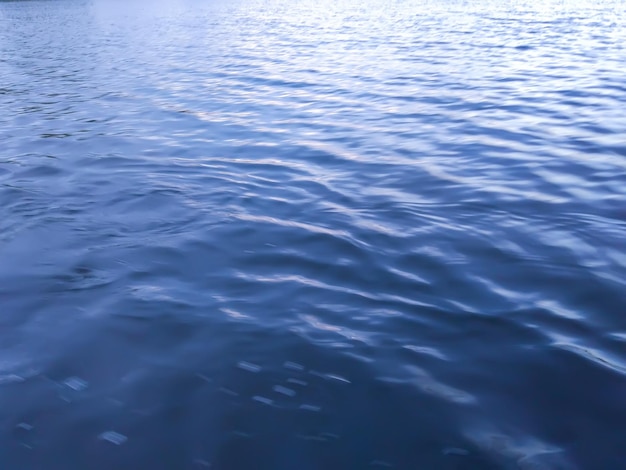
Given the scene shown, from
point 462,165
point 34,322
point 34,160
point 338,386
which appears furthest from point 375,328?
point 34,160

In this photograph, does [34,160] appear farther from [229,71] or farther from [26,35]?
[26,35]

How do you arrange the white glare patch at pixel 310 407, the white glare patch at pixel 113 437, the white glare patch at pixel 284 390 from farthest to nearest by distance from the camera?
the white glare patch at pixel 284 390 < the white glare patch at pixel 310 407 < the white glare patch at pixel 113 437

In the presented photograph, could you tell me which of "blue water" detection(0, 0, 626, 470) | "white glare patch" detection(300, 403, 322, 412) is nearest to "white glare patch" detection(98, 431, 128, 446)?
"blue water" detection(0, 0, 626, 470)

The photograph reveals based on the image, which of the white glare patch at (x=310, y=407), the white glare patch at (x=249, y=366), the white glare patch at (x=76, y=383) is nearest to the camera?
the white glare patch at (x=310, y=407)

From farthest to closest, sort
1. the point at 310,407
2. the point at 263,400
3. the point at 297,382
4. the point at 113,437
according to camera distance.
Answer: the point at 297,382 → the point at 263,400 → the point at 310,407 → the point at 113,437

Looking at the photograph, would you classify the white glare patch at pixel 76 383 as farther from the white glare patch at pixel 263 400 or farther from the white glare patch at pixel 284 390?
the white glare patch at pixel 284 390

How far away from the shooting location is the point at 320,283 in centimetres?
615

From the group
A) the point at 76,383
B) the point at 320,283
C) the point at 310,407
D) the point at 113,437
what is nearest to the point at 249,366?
the point at 310,407

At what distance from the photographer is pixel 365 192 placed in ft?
28.3

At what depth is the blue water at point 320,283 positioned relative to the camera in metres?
4.16

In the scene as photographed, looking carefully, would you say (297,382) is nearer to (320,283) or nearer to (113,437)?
(113,437)

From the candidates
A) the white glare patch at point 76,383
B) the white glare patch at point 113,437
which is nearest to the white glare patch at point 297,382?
the white glare patch at point 113,437

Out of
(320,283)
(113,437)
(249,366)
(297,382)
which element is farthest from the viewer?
(320,283)

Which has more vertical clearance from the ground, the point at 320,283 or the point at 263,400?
the point at 320,283
